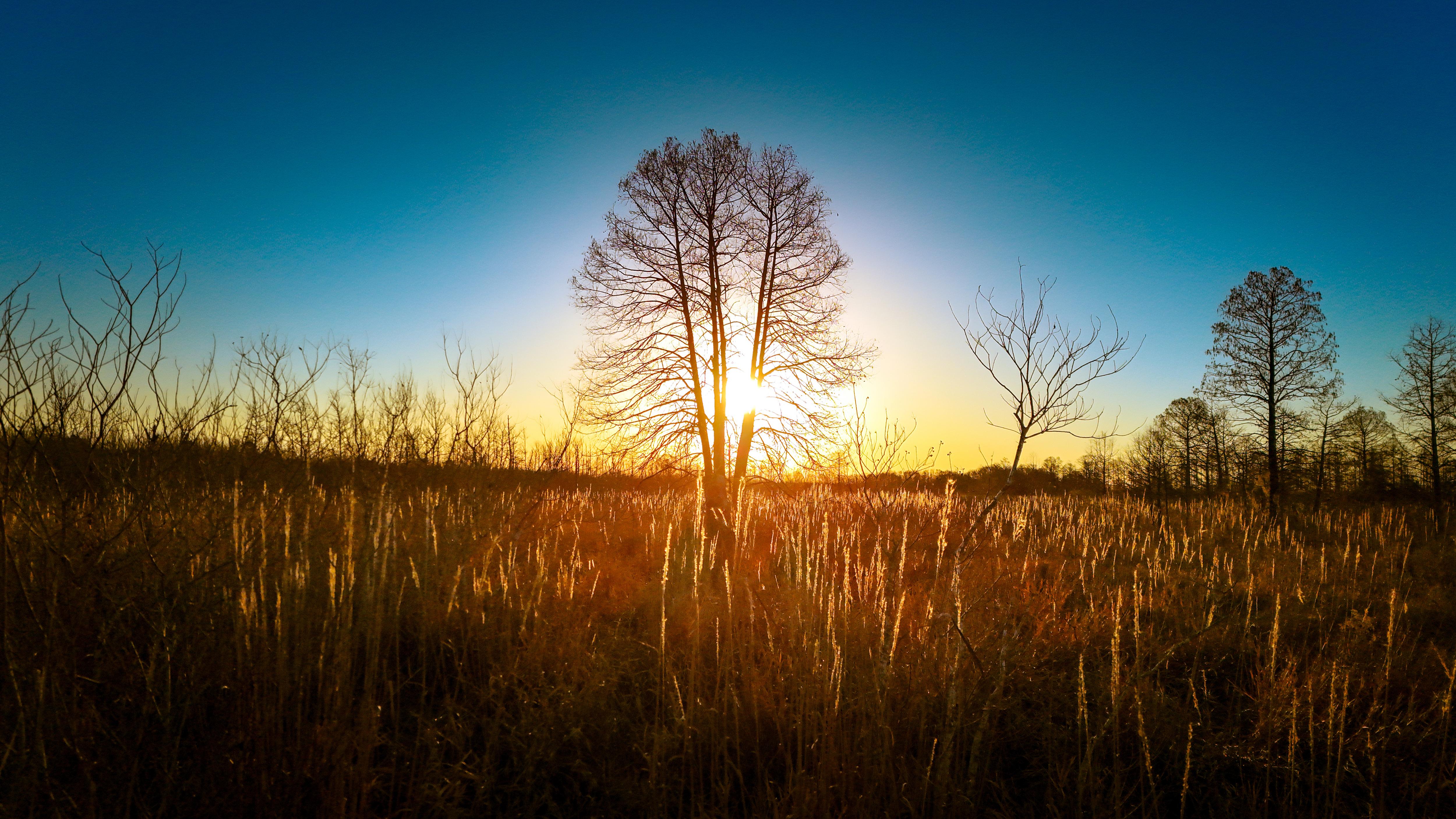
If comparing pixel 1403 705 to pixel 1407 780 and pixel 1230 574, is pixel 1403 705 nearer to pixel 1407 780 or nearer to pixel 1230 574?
pixel 1407 780

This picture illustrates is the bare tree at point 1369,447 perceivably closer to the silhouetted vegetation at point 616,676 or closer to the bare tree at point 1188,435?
the bare tree at point 1188,435

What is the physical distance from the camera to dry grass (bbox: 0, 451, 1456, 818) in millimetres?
2146

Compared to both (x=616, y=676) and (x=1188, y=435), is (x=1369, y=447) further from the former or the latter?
(x=616, y=676)

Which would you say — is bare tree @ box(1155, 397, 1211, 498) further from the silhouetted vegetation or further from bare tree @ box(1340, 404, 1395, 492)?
the silhouetted vegetation

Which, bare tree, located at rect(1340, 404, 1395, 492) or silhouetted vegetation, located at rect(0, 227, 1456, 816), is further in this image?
bare tree, located at rect(1340, 404, 1395, 492)

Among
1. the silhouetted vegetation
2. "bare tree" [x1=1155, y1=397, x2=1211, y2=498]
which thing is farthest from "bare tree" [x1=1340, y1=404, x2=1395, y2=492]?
the silhouetted vegetation

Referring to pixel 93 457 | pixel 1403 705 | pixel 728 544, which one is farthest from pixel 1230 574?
pixel 93 457

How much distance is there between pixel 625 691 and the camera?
335 centimetres

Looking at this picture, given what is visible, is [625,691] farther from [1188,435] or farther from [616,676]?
[1188,435]

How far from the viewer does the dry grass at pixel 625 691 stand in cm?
215

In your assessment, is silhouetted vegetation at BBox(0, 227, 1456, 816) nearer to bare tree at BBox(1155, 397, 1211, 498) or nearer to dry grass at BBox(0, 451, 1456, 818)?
dry grass at BBox(0, 451, 1456, 818)

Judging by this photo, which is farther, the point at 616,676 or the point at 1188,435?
the point at 1188,435

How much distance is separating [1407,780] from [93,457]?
7.14 m

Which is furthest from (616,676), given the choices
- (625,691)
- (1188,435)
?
(1188,435)
